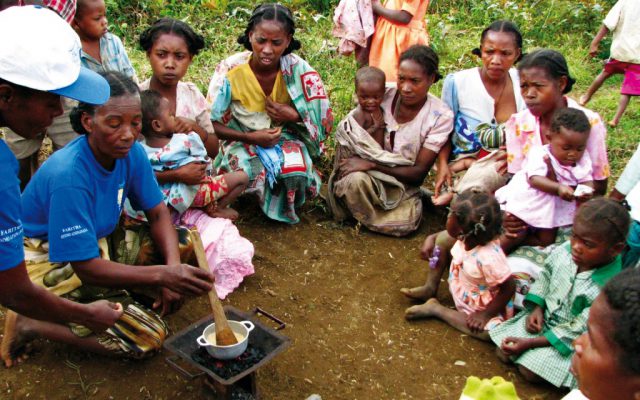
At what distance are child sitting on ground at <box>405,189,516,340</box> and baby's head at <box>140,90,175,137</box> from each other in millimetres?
1687

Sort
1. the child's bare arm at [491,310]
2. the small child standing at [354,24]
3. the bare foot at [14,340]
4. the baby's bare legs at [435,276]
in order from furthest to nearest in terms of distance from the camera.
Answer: the small child standing at [354,24] → the baby's bare legs at [435,276] → the child's bare arm at [491,310] → the bare foot at [14,340]

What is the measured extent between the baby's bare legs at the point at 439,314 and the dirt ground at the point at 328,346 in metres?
0.04

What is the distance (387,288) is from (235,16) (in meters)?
4.71

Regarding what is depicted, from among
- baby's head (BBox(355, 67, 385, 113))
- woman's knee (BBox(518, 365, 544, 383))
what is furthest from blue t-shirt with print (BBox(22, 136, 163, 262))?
woman's knee (BBox(518, 365, 544, 383))

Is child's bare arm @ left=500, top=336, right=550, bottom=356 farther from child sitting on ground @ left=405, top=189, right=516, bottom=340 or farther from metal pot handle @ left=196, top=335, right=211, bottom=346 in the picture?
metal pot handle @ left=196, top=335, right=211, bottom=346

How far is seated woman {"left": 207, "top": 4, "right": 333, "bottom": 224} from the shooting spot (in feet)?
13.0

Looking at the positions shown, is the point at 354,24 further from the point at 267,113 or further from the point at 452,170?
the point at 452,170

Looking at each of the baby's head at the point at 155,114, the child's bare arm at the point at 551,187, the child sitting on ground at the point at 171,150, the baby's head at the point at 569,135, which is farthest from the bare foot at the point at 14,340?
the baby's head at the point at 569,135

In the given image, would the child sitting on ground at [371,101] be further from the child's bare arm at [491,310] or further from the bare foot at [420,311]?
the child's bare arm at [491,310]

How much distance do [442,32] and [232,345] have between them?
18.3 feet

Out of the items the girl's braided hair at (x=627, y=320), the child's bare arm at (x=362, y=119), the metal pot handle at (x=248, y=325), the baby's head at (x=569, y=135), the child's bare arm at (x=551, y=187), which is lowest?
the metal pot handle at (x=248, y=325)

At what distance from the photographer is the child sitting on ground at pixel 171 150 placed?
3.34m

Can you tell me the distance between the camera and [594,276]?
8.96 ft

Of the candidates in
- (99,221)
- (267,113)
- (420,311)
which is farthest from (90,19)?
(420,311)
